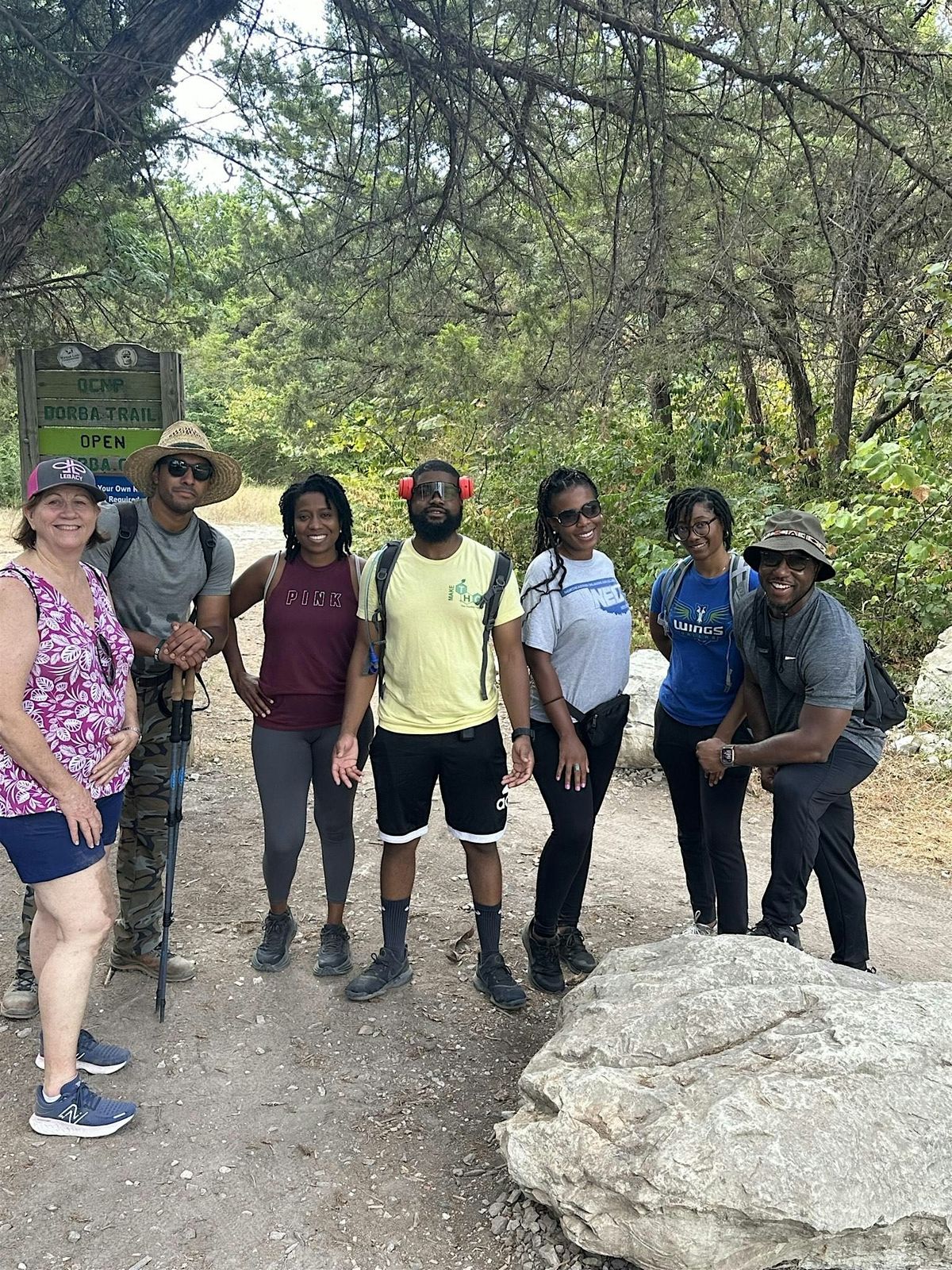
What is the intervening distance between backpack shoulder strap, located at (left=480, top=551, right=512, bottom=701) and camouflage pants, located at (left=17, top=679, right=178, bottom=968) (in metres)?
1.25

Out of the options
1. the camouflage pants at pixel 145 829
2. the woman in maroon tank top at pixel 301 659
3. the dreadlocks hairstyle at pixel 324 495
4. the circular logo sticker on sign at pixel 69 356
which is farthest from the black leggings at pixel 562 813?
the circular logo sticker on sign at pixel 69 356

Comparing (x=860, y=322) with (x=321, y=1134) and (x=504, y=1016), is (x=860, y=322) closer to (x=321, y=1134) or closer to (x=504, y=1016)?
(x=504, y=1016)

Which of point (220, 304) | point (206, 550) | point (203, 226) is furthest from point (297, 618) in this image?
point (203, 226)

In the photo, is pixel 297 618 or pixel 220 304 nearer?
pixel 297 618

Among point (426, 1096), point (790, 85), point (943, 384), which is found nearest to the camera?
point (426, 1096)

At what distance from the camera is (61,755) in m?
3.02

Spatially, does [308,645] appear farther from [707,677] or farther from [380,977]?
[707,677]

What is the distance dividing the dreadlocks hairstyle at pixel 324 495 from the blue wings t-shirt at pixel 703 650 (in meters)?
1.29

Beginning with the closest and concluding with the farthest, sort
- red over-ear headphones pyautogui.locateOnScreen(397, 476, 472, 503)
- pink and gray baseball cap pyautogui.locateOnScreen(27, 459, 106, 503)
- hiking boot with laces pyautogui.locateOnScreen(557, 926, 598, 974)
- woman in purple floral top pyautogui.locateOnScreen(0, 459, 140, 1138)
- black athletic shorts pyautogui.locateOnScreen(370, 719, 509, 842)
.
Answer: woman in purple floral top pyautogui.locateOnScreen(0, 459, 140, 1138) < pink and gray baseball cap pyautogui.locateOnScreen(27, 459, 106, 503) < red over-ear headphones pyautogui.locateOnScreen(397, 476, 472, 503) < black athletic shorts pyautogui.locateOnScreen(370, 719, 509, 842) < hiking boot with laces pyautogui.locateOnScreen(557, 926, 598, 974)

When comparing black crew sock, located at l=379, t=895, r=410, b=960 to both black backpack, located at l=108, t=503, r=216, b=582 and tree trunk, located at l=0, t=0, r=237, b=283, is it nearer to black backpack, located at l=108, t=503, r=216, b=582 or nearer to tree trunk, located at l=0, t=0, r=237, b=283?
black backpack, located at l=108, t=503, r=216, b=582

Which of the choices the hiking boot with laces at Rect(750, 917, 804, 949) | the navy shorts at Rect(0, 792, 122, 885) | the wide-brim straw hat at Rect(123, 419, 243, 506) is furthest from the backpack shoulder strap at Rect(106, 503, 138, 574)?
the hiking boot with laces at Rect(750, 917, 804, 949)

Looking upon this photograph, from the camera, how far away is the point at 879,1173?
7.43 feet

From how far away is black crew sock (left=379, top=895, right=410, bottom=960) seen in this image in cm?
394

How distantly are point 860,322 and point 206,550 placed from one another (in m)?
6.49
